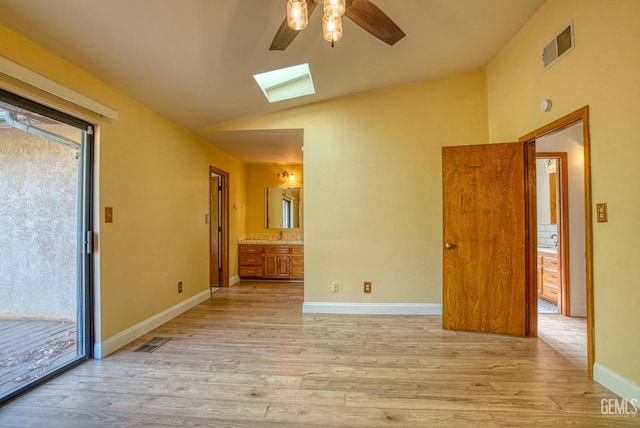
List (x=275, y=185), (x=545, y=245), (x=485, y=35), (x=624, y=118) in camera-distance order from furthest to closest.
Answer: (x=275, y=185)
(x=545, y=245)
(x=485, y=35)
(x=624, y=118)

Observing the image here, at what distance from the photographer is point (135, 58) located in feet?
7.27

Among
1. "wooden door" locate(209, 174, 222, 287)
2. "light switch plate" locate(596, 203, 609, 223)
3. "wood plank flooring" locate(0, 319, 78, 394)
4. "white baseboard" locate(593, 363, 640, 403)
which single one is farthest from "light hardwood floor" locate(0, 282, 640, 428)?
"wooden door" locate(209, 174, 222, 287)

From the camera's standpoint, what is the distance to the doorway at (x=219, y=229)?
5125mm

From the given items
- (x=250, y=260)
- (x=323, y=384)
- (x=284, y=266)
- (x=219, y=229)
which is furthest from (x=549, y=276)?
(x=219, y=229)

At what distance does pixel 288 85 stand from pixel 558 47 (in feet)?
8.09

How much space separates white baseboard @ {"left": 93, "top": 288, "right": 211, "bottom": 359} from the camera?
2.49 meters

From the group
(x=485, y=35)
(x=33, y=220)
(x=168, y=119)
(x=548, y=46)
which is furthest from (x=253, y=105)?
(x=548, y=46)

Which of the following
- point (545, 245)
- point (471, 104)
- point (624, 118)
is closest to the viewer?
point (624, 118)

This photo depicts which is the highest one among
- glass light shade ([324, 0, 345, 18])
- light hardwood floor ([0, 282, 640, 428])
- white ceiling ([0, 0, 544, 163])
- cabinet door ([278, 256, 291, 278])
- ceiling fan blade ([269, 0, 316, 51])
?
white ceiling ([0, 0, 544, 163])

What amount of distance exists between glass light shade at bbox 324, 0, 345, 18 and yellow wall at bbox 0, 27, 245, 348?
1.94m

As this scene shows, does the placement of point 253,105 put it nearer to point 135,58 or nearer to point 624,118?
point 135,58

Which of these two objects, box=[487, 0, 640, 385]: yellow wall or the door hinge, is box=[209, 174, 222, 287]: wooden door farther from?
box=[487, 0, 640, 385]: yellow wall

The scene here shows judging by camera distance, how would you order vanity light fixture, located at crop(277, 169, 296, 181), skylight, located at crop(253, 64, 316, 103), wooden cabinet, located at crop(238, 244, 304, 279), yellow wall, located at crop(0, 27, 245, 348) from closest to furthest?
yellow wall, located at crop(0, 27, 245, 348)
skylight, located at crop(253, 64, 316, 103)
wooden cabinet, located at crop(238, 244, 304, 279)
vanity light fixture, located at crop(277, 169, 296, 181)

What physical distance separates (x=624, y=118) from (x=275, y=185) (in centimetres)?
507
